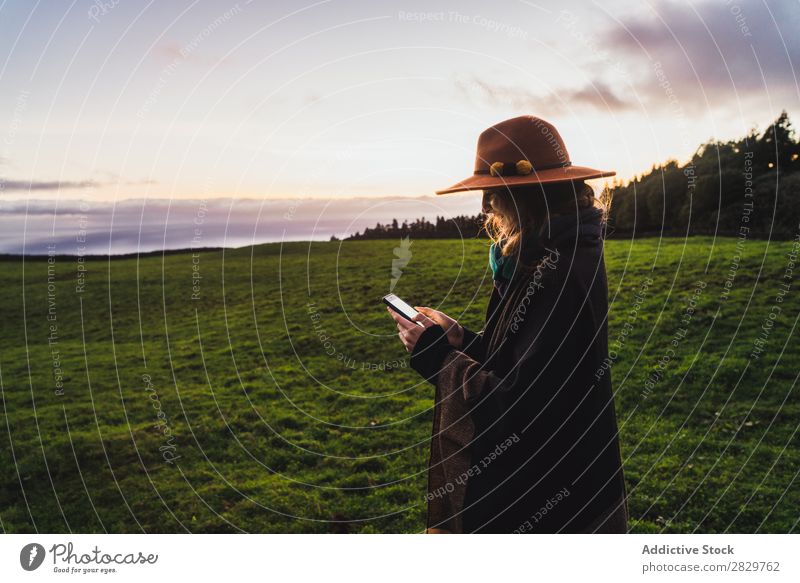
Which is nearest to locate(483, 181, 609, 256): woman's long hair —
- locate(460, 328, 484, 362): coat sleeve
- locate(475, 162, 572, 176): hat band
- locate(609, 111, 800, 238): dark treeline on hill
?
locate(475, 162, 572, 176): hat band

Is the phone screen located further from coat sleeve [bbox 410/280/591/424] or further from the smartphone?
coat sleeve [bbox 410/280/591/424]

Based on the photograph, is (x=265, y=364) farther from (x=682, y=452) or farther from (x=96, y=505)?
(x=682, y=452)

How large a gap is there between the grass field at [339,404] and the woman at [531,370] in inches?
127

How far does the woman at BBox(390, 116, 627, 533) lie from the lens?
291 cm

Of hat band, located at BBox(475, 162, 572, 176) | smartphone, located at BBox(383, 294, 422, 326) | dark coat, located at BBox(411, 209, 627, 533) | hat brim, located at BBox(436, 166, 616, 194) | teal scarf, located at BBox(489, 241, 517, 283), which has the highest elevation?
hat band, located at BBox(475, 162, 572, 176)

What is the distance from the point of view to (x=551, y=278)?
2877 millimetres

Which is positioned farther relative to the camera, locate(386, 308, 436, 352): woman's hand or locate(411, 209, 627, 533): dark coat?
locate(386, 308, 436, 352): woman's hand

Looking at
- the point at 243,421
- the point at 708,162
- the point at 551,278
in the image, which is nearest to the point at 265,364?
the point at 243,421

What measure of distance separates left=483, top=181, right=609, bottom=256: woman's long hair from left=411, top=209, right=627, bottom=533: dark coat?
0.34ft

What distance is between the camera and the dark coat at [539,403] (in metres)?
2.89

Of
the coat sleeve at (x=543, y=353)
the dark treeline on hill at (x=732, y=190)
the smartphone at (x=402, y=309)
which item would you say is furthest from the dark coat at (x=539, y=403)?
the dark treeline on hill at (x=732, y=190)

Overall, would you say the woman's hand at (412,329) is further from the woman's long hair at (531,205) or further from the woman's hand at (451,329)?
the woman's long hair at (531,205)

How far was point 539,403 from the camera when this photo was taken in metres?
2.91

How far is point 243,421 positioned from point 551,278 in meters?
7.18
